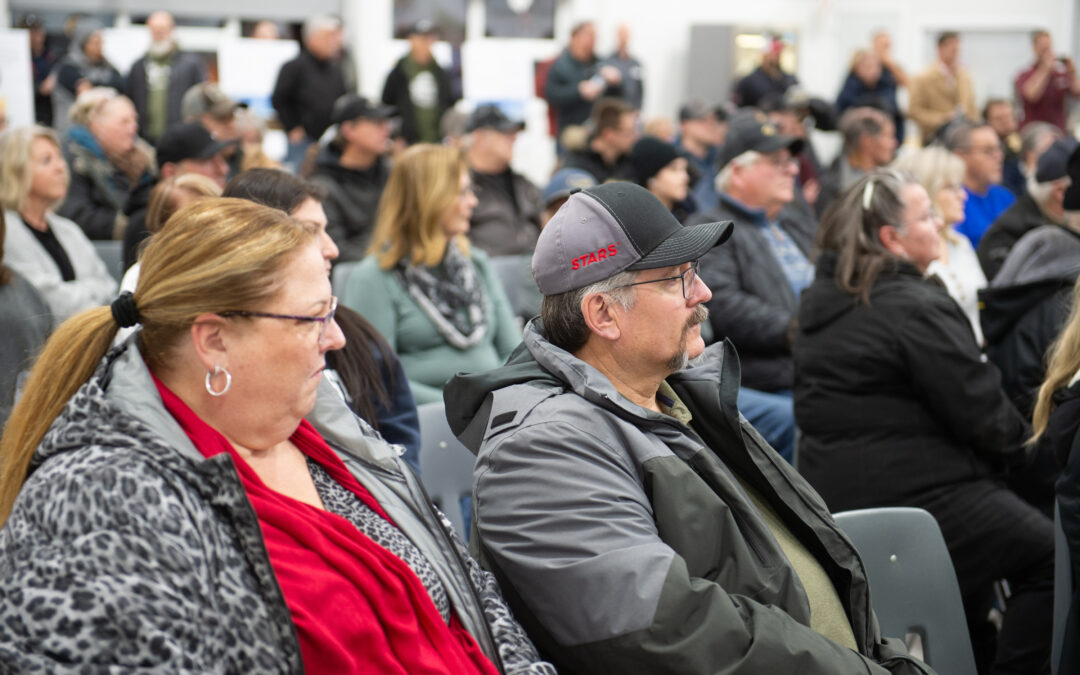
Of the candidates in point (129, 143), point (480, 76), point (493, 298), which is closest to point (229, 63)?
point (480, 76)

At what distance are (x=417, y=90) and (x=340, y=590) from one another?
8191 millimetres

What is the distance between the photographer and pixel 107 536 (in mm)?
1350

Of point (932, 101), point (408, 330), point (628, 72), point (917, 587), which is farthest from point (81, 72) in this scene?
point (917, 587)

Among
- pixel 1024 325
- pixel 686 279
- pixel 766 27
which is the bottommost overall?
pixel 1024 325

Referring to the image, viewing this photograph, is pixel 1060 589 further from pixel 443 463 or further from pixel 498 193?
pixel 498 193

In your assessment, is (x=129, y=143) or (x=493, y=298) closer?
(x=493, y=298)

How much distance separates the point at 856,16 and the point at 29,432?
45.1ft

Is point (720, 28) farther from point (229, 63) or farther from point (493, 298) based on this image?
point (493, 298)

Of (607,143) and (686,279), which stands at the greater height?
(686,279)

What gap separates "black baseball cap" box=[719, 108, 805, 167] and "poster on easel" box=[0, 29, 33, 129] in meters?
5.36

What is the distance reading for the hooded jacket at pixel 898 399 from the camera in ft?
10.0

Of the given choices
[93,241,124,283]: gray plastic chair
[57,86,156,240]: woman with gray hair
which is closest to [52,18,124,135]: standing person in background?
[57,86,156,240]: woman with gray hair

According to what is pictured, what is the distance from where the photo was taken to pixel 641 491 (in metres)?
1.89

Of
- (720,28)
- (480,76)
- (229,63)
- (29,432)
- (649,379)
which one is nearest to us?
(29,432)
